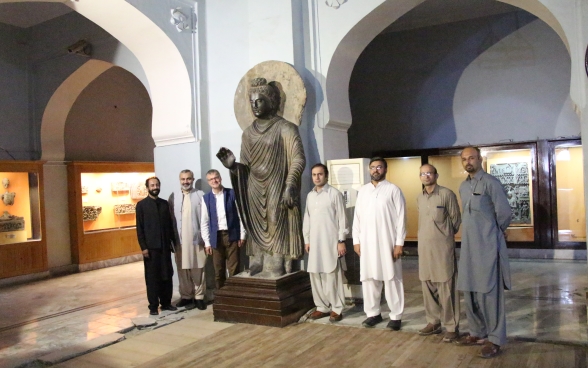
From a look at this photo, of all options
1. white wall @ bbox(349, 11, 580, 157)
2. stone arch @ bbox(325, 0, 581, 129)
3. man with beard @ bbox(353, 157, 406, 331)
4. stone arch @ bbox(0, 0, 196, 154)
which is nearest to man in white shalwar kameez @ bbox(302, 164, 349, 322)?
man with beard @ bbox(353, 157, 406, 331)

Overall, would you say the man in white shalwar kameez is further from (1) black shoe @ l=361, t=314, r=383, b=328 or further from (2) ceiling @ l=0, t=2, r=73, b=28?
(2) ceiling @ l=0, t=2, r=73, b=28

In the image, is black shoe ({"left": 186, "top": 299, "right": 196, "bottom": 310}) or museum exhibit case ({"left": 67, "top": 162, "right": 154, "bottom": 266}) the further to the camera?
museum exhibit case ({"left": 67, "top": 162, "right": 154, "bottom": 266})

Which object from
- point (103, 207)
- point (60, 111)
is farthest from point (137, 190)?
point (60, 111)

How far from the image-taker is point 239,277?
550 cm

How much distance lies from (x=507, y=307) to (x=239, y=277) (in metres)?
2.88

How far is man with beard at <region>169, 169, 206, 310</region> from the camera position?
240 inches

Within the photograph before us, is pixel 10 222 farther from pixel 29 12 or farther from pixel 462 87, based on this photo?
pixel 462 87

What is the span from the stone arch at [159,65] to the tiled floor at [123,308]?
2318 mm

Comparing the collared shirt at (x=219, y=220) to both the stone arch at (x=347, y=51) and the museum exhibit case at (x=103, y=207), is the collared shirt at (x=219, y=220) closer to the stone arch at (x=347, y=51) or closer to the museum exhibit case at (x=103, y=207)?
the stone arch at (x=347, y=51)

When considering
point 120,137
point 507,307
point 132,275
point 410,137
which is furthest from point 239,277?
point 120,137

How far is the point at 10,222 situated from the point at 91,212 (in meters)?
1.50

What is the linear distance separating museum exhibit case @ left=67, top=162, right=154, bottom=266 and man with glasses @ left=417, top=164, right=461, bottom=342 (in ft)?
23.4

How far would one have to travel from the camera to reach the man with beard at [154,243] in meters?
5.80

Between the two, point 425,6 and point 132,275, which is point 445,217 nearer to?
point 425,6
